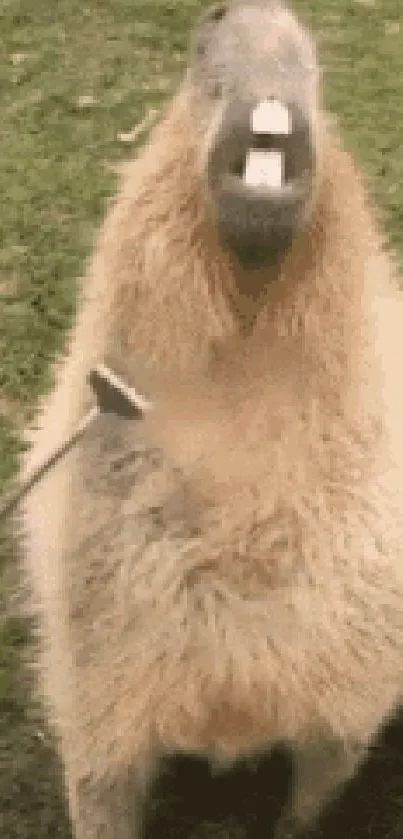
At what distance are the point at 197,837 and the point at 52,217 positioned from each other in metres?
1.21

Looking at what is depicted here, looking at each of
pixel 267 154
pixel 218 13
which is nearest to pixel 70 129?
pixel 218 13

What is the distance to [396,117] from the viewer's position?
2729 millimetres

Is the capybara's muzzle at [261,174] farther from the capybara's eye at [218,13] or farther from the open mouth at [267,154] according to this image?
the capybara's eye at [218,13]

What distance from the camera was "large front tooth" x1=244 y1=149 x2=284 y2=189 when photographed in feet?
3.27

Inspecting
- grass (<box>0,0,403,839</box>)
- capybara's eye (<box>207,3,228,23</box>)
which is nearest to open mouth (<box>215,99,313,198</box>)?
capybara's eye (<box>207,3,228,23</box>)

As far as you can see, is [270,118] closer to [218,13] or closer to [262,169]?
[262,169]

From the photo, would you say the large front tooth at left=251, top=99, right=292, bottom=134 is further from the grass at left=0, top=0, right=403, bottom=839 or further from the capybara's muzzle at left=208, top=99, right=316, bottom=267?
the grass at left=0, top=0, right=403, bottom=839

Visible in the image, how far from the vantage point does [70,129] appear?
107 inches

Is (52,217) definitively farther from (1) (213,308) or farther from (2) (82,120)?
(1) (213,308)

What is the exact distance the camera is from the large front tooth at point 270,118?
99cm

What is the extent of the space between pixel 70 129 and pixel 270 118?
70.4 inches

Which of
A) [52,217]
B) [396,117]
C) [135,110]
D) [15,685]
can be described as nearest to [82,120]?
[135,110]

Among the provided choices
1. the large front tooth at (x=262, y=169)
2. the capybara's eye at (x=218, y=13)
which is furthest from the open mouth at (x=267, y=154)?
the capybara's eye at (x=218, y=13)

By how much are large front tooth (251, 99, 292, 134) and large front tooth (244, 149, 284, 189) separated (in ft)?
0.05
